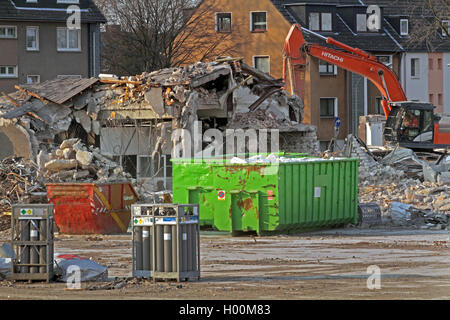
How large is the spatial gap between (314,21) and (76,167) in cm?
3321

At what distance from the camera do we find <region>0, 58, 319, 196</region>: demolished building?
29969mm

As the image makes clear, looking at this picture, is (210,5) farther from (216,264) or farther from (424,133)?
(216,264)

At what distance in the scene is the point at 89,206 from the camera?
22.0 metres

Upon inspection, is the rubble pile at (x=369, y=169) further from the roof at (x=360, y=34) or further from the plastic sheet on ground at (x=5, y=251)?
the roof at (x=360, y=34)

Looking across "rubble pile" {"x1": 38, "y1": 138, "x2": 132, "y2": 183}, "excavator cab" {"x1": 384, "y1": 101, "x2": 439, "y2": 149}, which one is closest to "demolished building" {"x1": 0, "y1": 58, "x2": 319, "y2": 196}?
"rubble pile" {"x1": 38, "y1": 138, "x2": 132, "y2": 183}

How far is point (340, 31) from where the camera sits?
56.8m

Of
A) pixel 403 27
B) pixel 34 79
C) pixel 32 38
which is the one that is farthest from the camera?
pixel 403 27

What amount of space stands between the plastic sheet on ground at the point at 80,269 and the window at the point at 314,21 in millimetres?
43702

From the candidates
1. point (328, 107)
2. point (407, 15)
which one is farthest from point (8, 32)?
point (407, 15)

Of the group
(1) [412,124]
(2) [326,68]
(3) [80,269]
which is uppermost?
(2) [326,68]

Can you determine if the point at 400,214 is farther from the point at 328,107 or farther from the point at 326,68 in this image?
the point at 328,107

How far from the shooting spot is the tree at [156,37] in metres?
51.7

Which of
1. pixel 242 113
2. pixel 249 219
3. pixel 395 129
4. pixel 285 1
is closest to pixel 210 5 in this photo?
pixel 285 1

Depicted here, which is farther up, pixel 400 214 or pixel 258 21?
pixel 258 21
